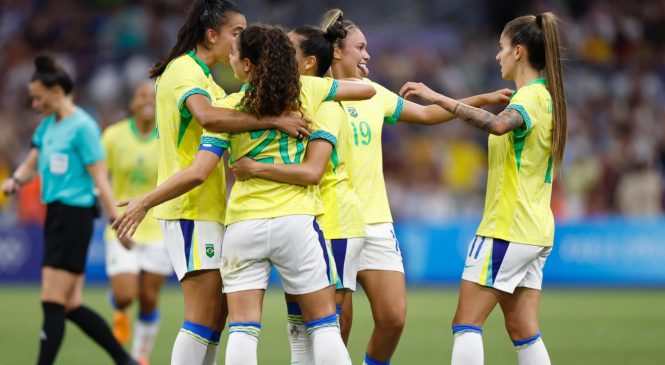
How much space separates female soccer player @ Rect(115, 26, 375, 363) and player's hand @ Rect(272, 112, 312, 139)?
34 millimetres

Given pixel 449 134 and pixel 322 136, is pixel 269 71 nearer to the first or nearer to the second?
pixel 322 136

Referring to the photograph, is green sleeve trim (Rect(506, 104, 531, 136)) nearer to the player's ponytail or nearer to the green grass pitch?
the player's ponytail

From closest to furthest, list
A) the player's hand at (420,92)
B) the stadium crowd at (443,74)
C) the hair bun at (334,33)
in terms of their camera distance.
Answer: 1. the player's hand at (420,92)
2. the hair bun at (334,33)
3. the stadium crowd at (443,74)

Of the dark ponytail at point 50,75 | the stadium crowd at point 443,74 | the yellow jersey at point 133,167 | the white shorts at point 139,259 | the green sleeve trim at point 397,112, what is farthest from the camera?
the stadium crowd at point 443,74

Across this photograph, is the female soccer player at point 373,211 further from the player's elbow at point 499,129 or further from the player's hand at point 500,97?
the player's elbow at point 499,129

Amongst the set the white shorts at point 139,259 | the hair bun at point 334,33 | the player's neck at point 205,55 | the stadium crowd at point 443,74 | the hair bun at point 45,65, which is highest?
the stadium crowd at point 443,74

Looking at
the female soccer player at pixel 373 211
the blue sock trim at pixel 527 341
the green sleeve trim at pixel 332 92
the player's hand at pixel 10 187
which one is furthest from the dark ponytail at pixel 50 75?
the blue sock trim at pixel 527 341

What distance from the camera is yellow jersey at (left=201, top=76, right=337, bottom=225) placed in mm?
5453

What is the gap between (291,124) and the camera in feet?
17.8

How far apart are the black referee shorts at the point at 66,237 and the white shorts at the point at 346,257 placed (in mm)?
2492

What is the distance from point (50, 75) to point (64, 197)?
0.96m

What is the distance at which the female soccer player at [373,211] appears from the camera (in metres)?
6.40

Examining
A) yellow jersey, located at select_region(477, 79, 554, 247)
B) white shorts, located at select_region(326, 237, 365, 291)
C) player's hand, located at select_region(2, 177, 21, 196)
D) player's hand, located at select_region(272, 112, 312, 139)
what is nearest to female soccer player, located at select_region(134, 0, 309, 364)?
player's hand, located at select_region(272, 112, 312, 139)

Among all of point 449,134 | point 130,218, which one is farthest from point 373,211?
point 449,134
